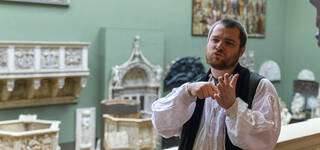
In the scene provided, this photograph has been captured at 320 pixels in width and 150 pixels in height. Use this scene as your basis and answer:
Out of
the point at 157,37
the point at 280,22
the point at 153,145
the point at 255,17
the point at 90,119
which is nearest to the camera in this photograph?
the point at 153,145

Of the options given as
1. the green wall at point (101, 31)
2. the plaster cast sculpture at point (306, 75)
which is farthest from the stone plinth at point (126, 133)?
the plaster cast sculpture at point (306, 75)

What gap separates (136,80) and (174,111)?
12.2 meters

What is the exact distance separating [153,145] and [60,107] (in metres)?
3.74

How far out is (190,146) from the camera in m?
2.34

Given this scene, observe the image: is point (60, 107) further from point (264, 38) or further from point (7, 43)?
point (264, 38)

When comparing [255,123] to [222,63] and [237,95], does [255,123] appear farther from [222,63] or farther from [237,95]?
[222,63]

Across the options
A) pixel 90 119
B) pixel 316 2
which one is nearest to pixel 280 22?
pixel 90 119

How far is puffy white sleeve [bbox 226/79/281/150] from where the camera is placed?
2.03 metres

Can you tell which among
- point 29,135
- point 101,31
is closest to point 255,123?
point 29,135

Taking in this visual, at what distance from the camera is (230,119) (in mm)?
2074

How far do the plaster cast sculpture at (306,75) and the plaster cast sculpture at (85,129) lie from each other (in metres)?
10.1

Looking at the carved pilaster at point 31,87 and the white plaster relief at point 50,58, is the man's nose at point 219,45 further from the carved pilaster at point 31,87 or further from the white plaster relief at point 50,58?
the carved pilaster at point 31,87

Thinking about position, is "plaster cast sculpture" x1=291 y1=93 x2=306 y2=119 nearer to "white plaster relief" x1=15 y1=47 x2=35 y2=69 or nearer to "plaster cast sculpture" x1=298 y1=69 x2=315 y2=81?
"plaster cast sculpture" x1=298 y1=69 x2=315 y2=81

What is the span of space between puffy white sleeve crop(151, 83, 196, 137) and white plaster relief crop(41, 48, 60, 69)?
9821 millimetres
